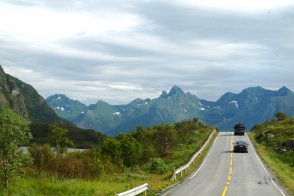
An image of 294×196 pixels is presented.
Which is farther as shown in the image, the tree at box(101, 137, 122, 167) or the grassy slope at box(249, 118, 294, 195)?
the tree at box(101, 137, 122, 167)

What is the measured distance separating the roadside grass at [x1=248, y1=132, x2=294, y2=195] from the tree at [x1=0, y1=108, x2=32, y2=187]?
15986 millimetres

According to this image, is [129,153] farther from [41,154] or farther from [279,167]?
[41,154]

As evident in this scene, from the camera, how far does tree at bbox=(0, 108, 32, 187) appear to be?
16.8m

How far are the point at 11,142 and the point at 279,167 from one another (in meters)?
35.5

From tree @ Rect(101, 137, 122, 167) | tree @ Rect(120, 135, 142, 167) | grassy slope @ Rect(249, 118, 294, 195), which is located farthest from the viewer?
tree @ Rect(120, 135, 142, 167)

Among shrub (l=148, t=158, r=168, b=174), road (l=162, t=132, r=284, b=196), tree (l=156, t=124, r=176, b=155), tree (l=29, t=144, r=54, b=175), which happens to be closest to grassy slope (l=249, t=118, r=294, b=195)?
road (l=162, t=132, r=284, b=196)

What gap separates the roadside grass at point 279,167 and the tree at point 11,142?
16.0 m

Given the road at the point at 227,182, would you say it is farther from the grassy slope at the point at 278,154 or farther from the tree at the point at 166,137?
the tree at the point at 166,137

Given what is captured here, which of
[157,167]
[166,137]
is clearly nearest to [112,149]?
[166,137]

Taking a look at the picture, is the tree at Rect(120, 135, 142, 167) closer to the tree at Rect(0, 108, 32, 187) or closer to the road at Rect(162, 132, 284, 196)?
the road at Rect(162, 132, 284, 196)

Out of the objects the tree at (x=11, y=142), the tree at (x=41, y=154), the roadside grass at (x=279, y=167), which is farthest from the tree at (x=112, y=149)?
the tree at (x=11, y=142)

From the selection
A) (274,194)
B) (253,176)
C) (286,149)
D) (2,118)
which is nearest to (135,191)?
(2,118)

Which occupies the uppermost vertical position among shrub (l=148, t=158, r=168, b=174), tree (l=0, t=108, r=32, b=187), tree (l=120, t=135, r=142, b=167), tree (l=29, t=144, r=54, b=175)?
tree (l=0, t=108, r=32, b=187)

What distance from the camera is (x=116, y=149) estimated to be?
5619 centimetres
